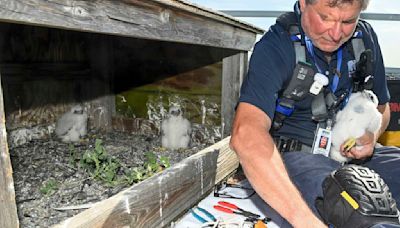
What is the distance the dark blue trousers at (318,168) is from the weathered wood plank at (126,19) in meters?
0.86

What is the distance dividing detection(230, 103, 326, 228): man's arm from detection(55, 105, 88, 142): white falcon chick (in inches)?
72.0

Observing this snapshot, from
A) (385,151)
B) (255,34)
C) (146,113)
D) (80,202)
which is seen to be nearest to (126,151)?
(146,113)

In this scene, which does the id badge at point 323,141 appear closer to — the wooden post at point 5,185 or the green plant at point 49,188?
the wooden post at point 5,185

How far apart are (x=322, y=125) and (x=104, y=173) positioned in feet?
4.40

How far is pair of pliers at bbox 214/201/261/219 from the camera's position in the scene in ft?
6.04

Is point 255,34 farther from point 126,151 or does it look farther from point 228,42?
point 126,151

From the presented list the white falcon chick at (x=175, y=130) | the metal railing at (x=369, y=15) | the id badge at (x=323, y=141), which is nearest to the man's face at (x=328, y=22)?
the id badge at (x=323, y=141)

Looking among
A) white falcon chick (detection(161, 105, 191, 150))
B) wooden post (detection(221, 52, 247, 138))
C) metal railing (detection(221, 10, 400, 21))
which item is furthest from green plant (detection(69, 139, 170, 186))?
metal railing (detection(221, 10, 400, 21))

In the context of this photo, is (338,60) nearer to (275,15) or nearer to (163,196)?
(163,196)

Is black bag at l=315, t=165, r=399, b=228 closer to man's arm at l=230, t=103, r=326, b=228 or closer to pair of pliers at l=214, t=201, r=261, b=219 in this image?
man's arm at l=230, t=103, r=326, b=228

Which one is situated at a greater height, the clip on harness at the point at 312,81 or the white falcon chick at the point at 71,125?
the clip on harness at the point at 312,81

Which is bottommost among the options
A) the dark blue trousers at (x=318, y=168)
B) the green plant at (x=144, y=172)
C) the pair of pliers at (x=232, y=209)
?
the pair of pliers at (x=232, y=209)

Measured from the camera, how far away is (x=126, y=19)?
1.32 meters

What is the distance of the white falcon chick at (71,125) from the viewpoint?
9.24 ft
